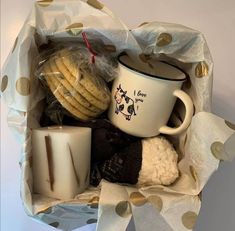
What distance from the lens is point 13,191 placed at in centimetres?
58

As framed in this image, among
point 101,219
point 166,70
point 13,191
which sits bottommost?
point 13,191

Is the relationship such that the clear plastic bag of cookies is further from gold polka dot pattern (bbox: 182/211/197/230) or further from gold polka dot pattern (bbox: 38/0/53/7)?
gold polka dot pattern (bbox: 182/211/197/230)

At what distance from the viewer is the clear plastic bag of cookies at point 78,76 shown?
0.40 metres

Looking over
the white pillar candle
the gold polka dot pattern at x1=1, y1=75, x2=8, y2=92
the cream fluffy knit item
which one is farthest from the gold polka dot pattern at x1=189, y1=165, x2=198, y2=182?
the gold polka dot pattern at x1=1, y1=75, x2=8, y2=92

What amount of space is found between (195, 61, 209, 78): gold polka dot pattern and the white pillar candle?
14 centimetres

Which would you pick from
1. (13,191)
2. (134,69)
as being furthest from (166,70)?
(13,191)

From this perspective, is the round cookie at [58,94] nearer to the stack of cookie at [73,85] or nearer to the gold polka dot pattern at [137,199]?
the stack of cookie at [73,85]

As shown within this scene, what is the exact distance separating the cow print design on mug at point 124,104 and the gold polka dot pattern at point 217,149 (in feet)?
0.31

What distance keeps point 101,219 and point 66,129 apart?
106mm

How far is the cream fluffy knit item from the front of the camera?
1.39 feet

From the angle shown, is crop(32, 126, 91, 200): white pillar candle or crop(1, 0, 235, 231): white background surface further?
crop(1, 0, 235, 231): white background surface

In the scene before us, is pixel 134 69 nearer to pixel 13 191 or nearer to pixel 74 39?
pixel 74 39

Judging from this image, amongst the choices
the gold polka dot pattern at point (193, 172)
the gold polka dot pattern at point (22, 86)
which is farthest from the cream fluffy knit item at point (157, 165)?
the gold polka dot pattern at point (22, 86)

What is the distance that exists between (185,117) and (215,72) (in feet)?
0.68
